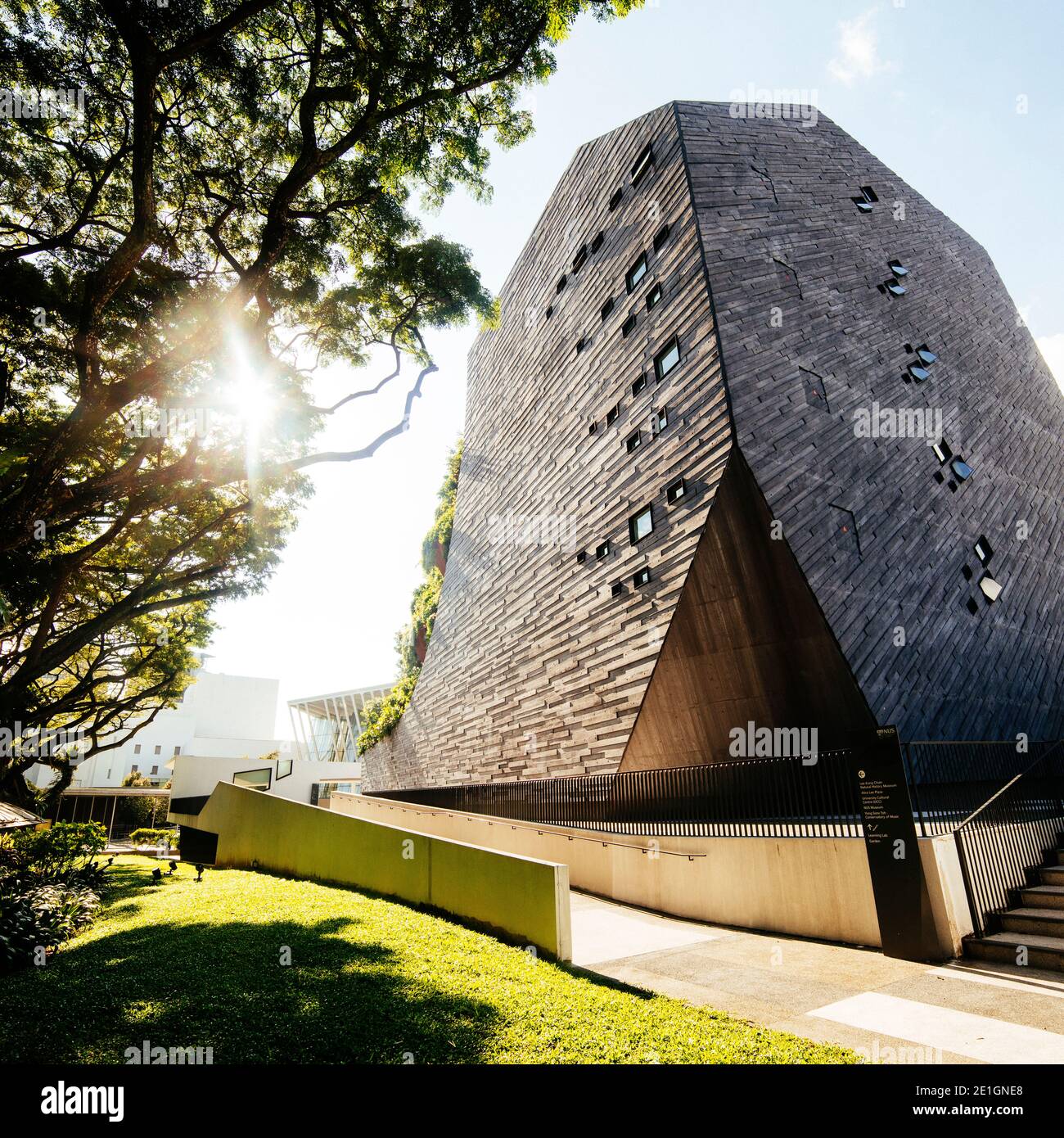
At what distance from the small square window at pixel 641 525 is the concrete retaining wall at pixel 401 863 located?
634 centimetres

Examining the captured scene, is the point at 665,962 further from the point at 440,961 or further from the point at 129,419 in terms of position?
the point at 129,419

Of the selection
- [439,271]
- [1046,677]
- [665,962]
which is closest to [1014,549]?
[1046,677]

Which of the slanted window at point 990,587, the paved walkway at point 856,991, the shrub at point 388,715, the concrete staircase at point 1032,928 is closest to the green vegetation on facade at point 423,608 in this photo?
the shrub at point 388,715

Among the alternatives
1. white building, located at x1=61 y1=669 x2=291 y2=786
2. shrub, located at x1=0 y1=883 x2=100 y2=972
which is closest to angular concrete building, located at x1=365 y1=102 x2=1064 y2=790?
shrub, located at x1=0 y1=883 x2=100 y2=972

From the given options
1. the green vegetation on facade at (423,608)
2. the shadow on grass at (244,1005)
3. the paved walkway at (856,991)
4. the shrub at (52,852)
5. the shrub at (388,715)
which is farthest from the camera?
the green vegetation on facade at (423,608)

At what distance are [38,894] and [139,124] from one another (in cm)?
963

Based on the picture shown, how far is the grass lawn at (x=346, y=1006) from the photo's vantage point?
11.5 ft

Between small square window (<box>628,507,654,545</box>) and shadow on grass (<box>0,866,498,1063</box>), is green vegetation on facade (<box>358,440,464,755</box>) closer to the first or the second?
small square window (<box>628,507,654,545</box>)

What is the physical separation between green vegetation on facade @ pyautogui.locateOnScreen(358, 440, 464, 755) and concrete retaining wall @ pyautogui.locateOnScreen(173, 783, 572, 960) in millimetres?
12894

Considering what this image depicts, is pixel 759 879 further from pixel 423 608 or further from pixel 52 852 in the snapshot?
pixel 423 608

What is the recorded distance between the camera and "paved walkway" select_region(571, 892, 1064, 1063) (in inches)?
151

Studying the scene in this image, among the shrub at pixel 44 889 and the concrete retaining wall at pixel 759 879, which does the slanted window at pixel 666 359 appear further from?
the shrub at pixel 44 889

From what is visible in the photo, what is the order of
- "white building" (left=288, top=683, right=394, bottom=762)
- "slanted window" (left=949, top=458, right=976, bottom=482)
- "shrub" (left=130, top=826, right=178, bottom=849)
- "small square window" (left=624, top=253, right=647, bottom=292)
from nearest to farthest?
"small square window" (left=624, top=253, right=647, bottom=292) → "slanted window" (left=949, top=458, right=976, bottom=482) → "shrub" (left=130, top=826, right=178, bottom=849) → "white building" (left=288, top=683, right=394, bottom=762)

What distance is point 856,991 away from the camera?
4898 mm
